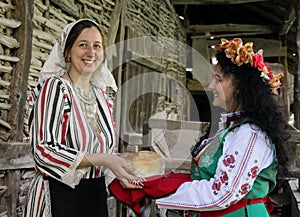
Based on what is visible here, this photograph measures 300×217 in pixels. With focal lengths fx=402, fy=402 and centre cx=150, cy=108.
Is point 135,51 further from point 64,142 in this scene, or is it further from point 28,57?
point 64,142

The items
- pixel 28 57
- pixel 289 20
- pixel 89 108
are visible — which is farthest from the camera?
pixel 289 20

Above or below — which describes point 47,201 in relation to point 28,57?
below

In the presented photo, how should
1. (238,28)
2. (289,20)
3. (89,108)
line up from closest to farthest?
(89,108) < (289,20) < (238,28)

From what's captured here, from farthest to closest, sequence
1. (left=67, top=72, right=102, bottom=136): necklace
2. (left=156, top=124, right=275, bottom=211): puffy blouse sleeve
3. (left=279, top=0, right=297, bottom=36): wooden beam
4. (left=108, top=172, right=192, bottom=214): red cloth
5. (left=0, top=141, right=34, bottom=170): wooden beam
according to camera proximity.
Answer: (left=279, top=0, right=297, bottom=36): wooden beam < (left=0, top=141, right=34, bottom=170): wooden beam < (left=67, top=72, right=102, bottom=136): necklace < (left=108, top=172, right=192, bottom=214): red cloth < (left=156, top=124, right=275, bottom=211): puffy blouse sleeve

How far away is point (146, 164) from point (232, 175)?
374mm

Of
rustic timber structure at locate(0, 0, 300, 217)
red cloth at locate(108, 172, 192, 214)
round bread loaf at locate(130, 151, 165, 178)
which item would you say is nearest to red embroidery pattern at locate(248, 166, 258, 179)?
red cloth at locate(108, 172, 192, 214)

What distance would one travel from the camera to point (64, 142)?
1.77 m

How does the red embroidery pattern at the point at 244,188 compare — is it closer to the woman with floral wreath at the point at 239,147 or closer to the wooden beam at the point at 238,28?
the woman with floral wreath at the point at 239,147

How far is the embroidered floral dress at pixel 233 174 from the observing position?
1625 mm

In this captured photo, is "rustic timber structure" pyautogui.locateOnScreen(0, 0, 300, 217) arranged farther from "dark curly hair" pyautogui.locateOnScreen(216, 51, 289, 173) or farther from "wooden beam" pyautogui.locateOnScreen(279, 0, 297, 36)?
"dark curly hair" pyautogui.locateOnScreen(216, 51, 289, 173)

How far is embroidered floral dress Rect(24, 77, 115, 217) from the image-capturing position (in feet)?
5.65

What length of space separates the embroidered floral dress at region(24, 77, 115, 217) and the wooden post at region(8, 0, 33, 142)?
4.33ft

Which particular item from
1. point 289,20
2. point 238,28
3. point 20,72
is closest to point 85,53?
point 20,72

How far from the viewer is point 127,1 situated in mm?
5855
